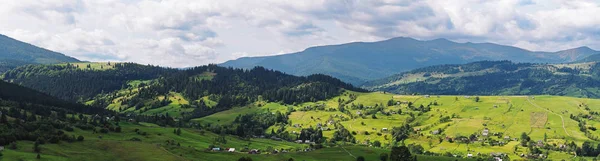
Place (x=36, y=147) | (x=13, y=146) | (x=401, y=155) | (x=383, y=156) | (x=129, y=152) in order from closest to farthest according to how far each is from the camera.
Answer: (x=13, y=146)
(x=36, y=147)
(x=129, y=152)
(x=401, y=155)
(x=383, y=156)

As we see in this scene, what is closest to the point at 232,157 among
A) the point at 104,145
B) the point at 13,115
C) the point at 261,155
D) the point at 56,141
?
the point at 261,155

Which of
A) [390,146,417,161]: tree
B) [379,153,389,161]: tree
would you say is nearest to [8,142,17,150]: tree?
[390,146,417,161]: tree

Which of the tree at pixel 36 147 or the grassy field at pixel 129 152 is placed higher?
the tree at pixel 36 147

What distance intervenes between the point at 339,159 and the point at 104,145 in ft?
284

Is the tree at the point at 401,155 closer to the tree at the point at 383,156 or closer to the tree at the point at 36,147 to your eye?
the tree at the point at 383,156

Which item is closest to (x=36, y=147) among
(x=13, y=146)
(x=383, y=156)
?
(x=13, y=146)

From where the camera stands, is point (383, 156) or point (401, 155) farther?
point (383, 156)

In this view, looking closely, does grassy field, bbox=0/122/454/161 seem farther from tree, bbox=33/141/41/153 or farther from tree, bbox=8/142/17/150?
tree, bbox=8/142/17/150

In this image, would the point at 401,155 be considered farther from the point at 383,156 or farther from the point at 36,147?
the point at 36,147

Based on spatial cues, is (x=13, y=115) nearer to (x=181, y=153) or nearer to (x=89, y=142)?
(x=89, y=142)

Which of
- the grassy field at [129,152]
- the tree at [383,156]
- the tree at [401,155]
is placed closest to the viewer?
the grassy field at [129,152]

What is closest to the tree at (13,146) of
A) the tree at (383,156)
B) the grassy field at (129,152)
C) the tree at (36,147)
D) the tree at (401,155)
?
the grassy field at (129,152)

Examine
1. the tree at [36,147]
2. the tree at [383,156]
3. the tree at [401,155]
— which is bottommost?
the tree at [383,156]

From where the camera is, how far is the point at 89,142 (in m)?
156
